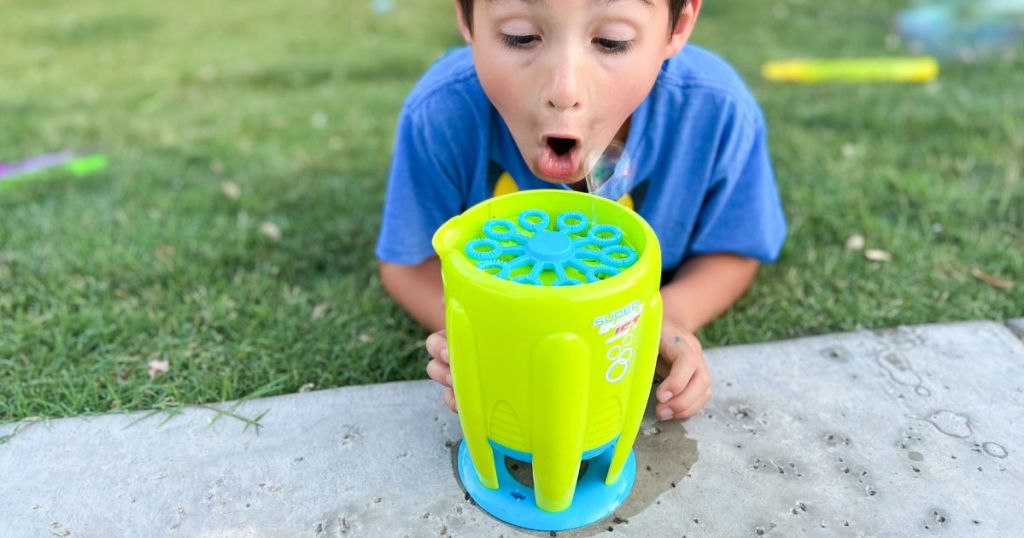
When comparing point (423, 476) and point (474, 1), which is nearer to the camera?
point (474, 1)

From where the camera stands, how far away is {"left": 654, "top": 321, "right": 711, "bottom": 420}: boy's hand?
162 cm

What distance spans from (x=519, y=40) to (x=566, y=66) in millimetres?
111

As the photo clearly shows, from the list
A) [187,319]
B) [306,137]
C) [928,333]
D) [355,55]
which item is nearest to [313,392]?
[187,319]

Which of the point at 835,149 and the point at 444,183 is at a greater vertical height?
the point at 444,183

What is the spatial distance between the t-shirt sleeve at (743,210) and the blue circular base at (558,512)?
67cm

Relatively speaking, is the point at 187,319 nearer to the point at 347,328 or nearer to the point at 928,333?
the point at 347,328

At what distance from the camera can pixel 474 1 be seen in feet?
4.93

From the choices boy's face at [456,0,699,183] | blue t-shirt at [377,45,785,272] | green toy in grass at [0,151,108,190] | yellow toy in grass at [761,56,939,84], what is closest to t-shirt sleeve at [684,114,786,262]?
blue t-shirt at [377,45,785,272]

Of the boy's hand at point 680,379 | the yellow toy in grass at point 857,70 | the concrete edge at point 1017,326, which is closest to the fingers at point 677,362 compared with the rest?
the boy's hand at point 680,379

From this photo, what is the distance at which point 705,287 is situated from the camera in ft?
6.64

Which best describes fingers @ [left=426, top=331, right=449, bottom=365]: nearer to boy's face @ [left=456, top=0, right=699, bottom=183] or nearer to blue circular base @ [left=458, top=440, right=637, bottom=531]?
blue circular base @ [left=458, top=440, right=637, bottom=531]

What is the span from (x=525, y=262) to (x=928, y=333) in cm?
121

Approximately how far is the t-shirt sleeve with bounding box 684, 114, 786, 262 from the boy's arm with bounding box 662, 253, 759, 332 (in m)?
0.05

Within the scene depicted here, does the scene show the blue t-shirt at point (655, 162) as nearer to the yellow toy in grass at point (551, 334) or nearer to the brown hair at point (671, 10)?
the brown hair at point (671, 10)
